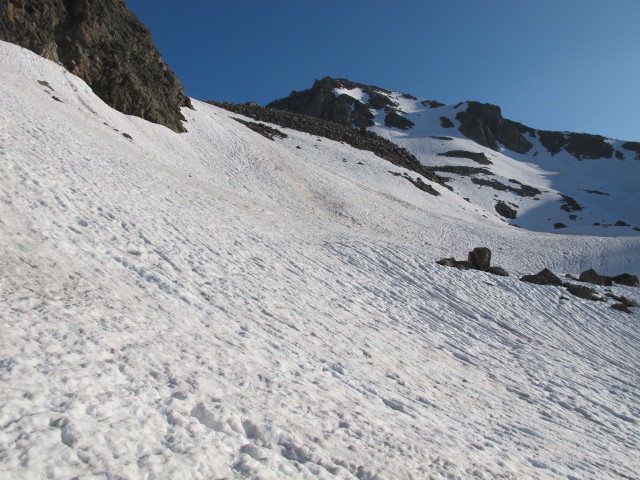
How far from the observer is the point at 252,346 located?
616 cm

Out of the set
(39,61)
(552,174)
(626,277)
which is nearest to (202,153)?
(39,61)

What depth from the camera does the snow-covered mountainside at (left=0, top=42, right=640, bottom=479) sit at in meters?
3.67

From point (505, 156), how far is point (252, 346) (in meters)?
111

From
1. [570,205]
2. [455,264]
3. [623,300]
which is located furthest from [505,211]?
[455,264]

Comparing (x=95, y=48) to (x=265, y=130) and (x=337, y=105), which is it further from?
(x=337, y=105)

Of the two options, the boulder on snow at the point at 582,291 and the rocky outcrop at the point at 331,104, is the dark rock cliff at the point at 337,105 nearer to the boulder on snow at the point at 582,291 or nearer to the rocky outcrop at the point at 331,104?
the rocky outcrop at the point at 331,104

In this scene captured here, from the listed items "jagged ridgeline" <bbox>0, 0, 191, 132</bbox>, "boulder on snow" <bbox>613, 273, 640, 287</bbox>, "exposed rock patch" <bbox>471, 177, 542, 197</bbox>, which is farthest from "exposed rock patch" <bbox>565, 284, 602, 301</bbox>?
"exposed rock patch" <bbox>471, 177, 542, 197</bbox>

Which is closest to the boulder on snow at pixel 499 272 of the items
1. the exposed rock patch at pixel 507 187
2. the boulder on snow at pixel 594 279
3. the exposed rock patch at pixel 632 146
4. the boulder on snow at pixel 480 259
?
the boulder on snow at pixel 480 259

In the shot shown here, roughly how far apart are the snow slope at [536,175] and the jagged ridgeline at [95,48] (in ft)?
138

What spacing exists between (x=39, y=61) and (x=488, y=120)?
11796 cm

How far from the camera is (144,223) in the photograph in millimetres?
10047

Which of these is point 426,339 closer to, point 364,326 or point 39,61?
point 364,326

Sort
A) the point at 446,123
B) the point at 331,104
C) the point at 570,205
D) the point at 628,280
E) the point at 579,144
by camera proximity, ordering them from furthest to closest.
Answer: the point at 579,144 < the point at 446,123 < the point at 331,104 < the point at 570,205 < the point at 628,280

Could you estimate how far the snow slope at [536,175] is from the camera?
61.0 meters
